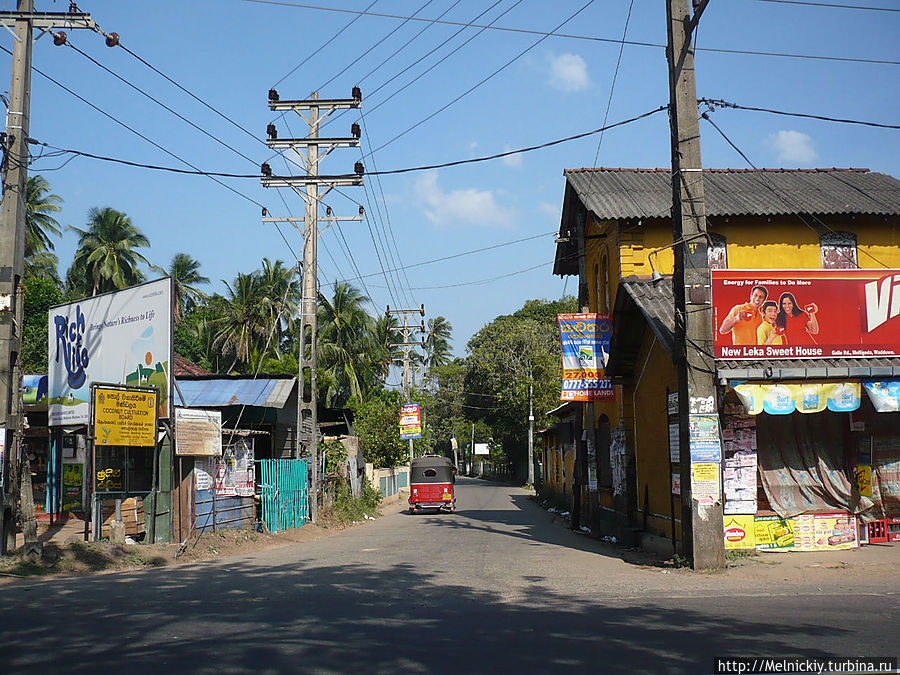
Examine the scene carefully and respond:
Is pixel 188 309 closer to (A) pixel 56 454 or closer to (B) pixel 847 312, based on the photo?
(A) pixel 56 454

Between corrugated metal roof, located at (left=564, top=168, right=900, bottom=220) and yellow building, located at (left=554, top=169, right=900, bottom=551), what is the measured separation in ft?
0.20

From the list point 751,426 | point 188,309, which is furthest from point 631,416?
point 188,309

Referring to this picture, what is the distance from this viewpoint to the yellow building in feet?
47.5

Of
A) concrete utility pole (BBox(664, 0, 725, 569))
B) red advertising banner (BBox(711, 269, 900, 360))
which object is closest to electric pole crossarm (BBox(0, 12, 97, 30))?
concrete utility pole (BBox(664, 0, 725, 569))

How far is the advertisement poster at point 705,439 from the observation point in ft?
42.9

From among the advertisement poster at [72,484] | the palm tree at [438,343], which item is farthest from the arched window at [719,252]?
the palm tree at [438,343]

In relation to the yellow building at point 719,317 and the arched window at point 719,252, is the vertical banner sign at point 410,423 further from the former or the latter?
the arched window at point 719,252

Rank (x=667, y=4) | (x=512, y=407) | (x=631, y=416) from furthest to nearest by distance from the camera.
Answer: (x=512, y=407) < (x=631, y=416) < (x=667, y=4)

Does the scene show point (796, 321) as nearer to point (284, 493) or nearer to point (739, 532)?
point (739, 532)

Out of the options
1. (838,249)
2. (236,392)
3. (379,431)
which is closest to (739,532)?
(838,249)

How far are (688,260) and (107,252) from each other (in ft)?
146

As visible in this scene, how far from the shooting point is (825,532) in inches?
574

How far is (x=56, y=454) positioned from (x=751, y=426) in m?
18.4

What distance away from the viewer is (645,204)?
22.6 metres
